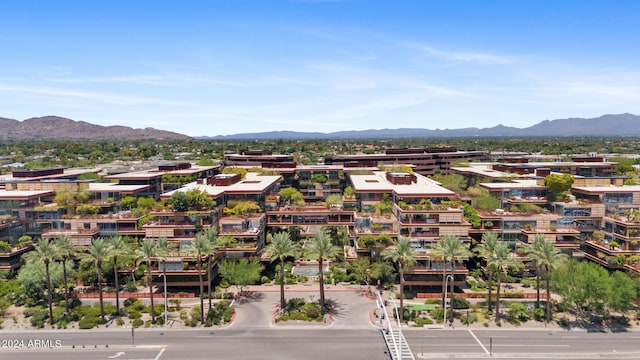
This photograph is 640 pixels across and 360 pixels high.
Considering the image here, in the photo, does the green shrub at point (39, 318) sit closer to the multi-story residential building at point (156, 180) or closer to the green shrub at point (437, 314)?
the multi-story residential building at point (156, 180)

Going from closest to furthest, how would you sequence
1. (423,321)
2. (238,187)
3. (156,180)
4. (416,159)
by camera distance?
(423,321) → (238,187) → (156,180) → (416,159)

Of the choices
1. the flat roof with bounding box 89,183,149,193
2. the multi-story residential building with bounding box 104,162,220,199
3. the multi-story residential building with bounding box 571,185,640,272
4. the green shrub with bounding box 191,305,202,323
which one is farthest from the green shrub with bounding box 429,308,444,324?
the multi-story residential building with bounding box 104,162,220,199

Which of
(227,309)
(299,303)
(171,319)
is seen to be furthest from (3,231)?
(299,303)

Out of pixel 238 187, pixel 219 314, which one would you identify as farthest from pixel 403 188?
pixel 219 314

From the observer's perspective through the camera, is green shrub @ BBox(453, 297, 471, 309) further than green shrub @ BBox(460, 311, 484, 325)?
Yes

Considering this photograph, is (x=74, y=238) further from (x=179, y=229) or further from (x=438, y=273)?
(x=438, y=273)

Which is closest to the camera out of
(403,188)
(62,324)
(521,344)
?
(521,344)

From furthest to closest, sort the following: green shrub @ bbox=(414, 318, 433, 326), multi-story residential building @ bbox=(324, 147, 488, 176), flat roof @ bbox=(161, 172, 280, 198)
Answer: multi-story residential building @ bbox=(324, 147, 488, 176) → flat roof @ bbox=(161, 172, 280, 198) → green shrub @ bbox=(414, 318, 433, 326)

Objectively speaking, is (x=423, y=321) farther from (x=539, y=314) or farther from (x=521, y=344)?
(x=539, y=314)

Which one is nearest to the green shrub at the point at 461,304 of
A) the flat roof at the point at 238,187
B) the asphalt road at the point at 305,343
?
the asphalt road at the point at 305,343

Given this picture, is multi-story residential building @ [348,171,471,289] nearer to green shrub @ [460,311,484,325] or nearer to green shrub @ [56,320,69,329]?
green shrub @ [460,311,484,325]

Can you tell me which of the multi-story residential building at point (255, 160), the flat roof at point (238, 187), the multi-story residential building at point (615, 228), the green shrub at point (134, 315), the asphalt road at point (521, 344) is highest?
the multi-story residential building at point (255, 160)

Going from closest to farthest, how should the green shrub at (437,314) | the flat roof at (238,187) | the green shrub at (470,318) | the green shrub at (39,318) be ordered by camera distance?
the green shrub at (39,318), the green shrub at (470,318), the green shrub at (437,314), the flat roof at (238,187)
